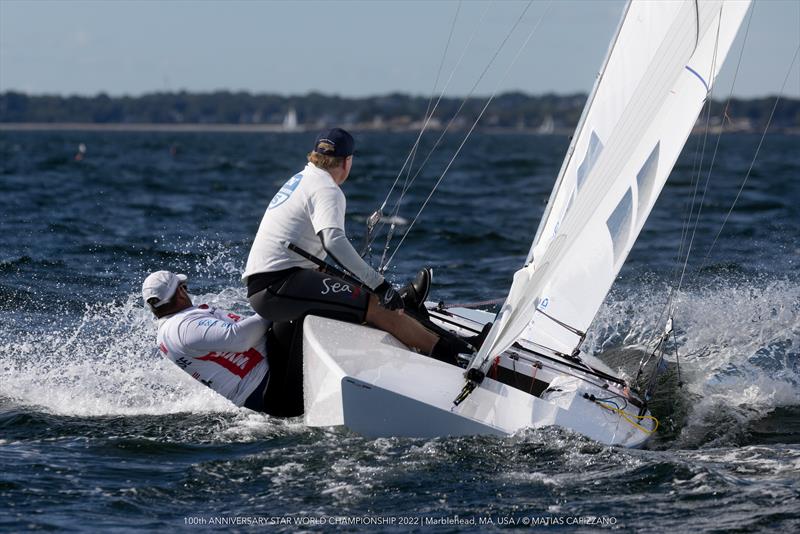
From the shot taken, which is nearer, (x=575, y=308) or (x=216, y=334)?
(x=216, y=334)

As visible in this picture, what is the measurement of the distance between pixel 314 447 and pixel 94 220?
28.6 ft

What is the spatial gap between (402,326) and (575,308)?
111 centimetres

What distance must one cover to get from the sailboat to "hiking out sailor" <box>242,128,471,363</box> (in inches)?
3.4

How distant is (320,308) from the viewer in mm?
4660

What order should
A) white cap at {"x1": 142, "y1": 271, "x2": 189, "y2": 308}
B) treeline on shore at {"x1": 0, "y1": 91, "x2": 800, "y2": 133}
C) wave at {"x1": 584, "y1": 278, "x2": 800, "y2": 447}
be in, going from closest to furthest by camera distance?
white cap at {"x1": 142, "y1": 271, "x2": 189, "y2": 308}, wave at {"x1": 584, "y1": 278, "x2": 800, "y2": 447}, treeline on shore at {"x1": 0, "y1": 91, "x2": 800, "y2": 133}

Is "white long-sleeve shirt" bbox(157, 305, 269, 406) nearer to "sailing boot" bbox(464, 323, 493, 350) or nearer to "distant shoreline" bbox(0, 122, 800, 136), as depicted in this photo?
"sailing boot" bbox(464, 323, 493, 350)

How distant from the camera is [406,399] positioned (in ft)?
13.9

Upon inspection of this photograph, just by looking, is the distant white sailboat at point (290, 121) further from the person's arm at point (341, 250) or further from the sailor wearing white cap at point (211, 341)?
the person's arm at point (341, 250)

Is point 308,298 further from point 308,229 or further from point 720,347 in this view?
point 720,347

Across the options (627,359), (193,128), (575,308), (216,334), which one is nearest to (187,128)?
(193,128)

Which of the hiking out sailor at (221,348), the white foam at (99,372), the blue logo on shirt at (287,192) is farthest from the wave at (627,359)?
the blue logo on shirt at (287,192)

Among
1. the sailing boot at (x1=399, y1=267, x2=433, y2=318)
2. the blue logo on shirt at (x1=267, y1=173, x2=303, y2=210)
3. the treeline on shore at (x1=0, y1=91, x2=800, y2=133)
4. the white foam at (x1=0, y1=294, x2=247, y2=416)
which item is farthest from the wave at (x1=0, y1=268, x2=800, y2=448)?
the treeline on shore at (x1=0, y1=91, x2=800, y2=133)

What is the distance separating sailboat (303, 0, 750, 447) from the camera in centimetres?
430

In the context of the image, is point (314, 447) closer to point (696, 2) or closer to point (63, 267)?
point (696, 2)
